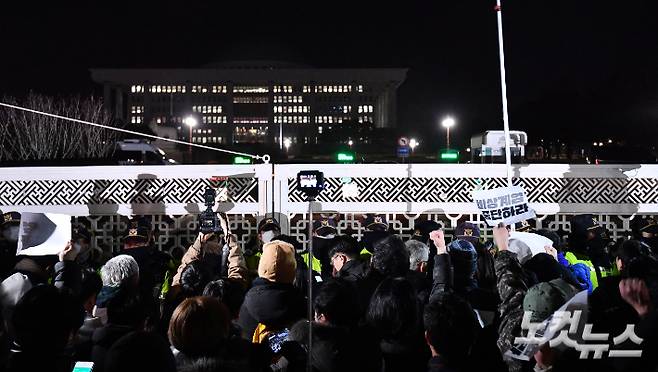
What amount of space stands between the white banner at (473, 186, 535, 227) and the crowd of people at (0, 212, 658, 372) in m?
1.39

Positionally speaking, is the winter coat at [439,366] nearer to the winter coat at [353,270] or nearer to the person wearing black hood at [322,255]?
the winter coat at [353,270]

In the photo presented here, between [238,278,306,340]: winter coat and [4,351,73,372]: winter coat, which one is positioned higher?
[238,278,306,340]: winter coat

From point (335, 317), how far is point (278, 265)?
2.69 ft

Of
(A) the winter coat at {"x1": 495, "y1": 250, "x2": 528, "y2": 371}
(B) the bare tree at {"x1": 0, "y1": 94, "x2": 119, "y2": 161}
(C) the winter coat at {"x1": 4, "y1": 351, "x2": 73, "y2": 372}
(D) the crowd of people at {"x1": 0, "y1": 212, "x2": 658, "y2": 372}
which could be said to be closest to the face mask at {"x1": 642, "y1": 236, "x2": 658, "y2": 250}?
(D) the crowd of people at {"x1": 0, "y1": 212, "x2": 658, "y2": 372}

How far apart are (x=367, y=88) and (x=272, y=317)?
13150cm

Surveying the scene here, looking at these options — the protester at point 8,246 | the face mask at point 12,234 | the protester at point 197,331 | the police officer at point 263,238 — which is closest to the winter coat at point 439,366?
the protester at point 197,331

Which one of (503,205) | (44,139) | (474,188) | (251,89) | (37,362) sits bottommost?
(37,362)

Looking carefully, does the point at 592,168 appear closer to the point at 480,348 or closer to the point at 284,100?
the point at 480,348

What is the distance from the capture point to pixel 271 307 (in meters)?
4.28

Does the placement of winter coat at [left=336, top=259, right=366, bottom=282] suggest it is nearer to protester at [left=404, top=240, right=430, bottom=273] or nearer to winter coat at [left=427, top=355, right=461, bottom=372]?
protester at [left=404, top=240, right=430, bottom=273]

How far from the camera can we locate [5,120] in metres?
49.5

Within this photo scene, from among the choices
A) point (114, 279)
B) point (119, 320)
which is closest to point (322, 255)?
point (114, 279)

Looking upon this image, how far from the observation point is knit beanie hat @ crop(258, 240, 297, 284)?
15.1 feet

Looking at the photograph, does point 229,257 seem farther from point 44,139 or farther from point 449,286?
point 44,139
